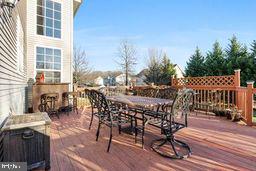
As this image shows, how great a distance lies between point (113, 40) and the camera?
23.5m

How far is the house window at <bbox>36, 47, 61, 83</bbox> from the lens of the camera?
697 centimetres

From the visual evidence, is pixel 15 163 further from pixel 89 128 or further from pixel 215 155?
pixel 215 155

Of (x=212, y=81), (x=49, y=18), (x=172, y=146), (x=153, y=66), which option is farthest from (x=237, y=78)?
(x=153, y=66)

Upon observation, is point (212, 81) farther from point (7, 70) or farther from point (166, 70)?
point (166, 70)

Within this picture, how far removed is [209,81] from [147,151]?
4.76m

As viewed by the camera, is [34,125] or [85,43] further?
[85,43]

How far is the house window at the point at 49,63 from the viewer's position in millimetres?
6969

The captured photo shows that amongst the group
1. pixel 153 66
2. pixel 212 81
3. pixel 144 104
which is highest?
pixel 153 66

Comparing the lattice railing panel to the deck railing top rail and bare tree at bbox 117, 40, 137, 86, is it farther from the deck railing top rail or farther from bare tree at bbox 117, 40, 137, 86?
bare tree at bbox 117, 40, 137, 86

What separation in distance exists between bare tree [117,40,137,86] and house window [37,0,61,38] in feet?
52.0

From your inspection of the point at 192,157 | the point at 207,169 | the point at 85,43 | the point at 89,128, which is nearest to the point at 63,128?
the point at 89,128

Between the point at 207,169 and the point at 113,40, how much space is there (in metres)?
22.3

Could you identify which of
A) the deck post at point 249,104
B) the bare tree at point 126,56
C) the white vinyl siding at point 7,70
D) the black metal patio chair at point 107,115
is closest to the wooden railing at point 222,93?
the deck post at point 249,104

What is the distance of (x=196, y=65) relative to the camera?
39.0ft
